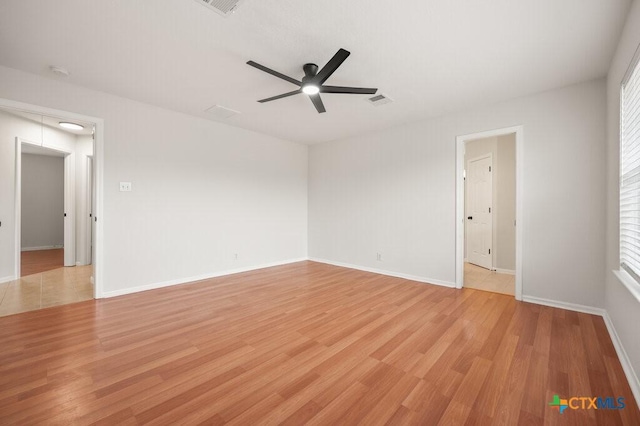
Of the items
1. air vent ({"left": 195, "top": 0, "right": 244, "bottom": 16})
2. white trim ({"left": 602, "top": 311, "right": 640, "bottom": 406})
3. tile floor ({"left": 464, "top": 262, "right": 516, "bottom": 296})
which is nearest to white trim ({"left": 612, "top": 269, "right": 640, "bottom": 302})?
white trim ({"left": 602, "top": 311, "right": 640, "bottom": 406})

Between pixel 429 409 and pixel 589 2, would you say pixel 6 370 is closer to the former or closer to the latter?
pixel 429 409

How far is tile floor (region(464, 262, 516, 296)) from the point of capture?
153 inches

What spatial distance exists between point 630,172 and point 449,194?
207cm

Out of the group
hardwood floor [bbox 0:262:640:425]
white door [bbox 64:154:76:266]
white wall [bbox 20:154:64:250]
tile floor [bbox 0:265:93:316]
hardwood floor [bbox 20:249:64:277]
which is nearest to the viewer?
hardwood floor [bbox 0:262:640:425]

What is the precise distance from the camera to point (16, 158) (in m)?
4.32

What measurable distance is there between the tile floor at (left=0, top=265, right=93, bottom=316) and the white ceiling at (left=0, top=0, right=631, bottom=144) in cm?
275

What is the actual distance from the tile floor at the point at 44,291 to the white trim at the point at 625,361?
5.37 meters

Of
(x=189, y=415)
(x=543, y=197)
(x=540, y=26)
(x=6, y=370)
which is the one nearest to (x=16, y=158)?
(x=6, y=370)

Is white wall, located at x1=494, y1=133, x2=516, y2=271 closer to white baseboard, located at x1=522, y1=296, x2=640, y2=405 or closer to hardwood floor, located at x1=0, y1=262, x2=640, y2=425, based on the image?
white baseboard, located at x1=522, y1=296, x2=640, y2=405

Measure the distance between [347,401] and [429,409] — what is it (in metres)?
0.48

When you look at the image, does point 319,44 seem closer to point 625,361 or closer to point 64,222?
point 625,361

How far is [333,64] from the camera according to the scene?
2.28 metres

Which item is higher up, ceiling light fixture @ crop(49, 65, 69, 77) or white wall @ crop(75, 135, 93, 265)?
ceiling light fixture @ crop(49, 65, 69, 77)

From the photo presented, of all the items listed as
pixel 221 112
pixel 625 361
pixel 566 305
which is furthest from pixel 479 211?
pixel 221 112
